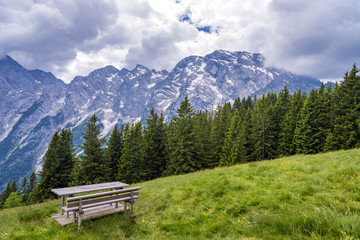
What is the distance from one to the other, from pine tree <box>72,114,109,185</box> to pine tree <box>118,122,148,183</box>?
3436mm

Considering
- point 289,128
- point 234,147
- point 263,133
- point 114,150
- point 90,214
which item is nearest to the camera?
point 90,214

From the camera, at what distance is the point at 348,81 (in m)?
34.0

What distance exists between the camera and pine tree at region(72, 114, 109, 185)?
104 ft

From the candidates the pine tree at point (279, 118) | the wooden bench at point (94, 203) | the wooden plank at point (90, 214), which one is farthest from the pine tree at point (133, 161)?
the pine tree at point (279, 118)

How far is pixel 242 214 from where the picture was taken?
6.22 m

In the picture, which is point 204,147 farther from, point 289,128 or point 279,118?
point 279,118

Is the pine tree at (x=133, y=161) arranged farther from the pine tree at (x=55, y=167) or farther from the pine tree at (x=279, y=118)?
the pine tree at (x=279, y=118)

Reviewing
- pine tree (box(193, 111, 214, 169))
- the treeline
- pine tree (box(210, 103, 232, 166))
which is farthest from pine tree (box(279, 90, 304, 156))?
pine tree (box(193, 111, 214, 169))

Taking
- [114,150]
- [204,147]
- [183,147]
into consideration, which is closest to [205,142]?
[204,147]

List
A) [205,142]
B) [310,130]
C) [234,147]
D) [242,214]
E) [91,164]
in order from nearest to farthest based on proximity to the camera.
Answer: [242,214] → [91,164] → [310,130] → [234,147] → [205,142]

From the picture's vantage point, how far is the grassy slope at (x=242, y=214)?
4047 millimetres

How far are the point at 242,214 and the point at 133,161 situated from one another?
33.8 meters

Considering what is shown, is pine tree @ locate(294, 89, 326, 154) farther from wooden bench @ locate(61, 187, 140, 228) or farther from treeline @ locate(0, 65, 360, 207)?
wooden bench @ locate(61, 187, 140, 228)

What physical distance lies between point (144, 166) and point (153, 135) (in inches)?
276
